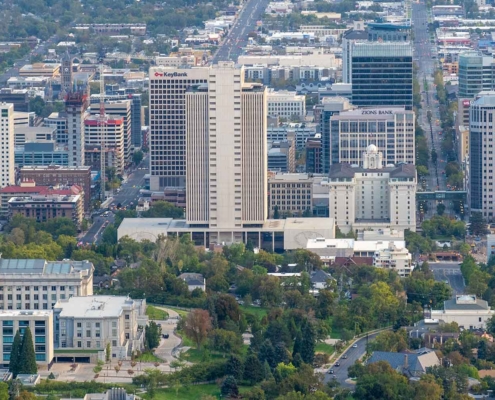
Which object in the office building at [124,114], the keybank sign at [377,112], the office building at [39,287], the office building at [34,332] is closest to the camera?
the office building at [34,332]

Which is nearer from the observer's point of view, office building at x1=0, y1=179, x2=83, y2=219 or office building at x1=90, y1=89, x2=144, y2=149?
office building at x1=0, y1=179, x2=83, y2=219


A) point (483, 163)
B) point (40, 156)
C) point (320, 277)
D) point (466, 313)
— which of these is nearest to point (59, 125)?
point (40, 156)

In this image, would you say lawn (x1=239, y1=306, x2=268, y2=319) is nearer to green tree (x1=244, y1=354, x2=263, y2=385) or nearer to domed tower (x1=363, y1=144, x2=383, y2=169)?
green tree (x1=244, y1=354, x2=263, y2=385)

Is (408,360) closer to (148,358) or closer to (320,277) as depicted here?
(148,358)

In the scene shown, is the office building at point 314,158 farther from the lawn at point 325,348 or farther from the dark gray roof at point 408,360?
the dark gray roof at point 408,360

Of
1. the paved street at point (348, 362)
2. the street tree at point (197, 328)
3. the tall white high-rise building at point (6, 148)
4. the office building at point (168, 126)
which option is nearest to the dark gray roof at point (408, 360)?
the paved street at point (348, 362)

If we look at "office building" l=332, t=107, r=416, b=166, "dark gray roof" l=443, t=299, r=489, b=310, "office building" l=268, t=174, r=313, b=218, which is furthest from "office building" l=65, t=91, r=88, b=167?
"dark gray roof" l=443, t=299, r=489, b=310
